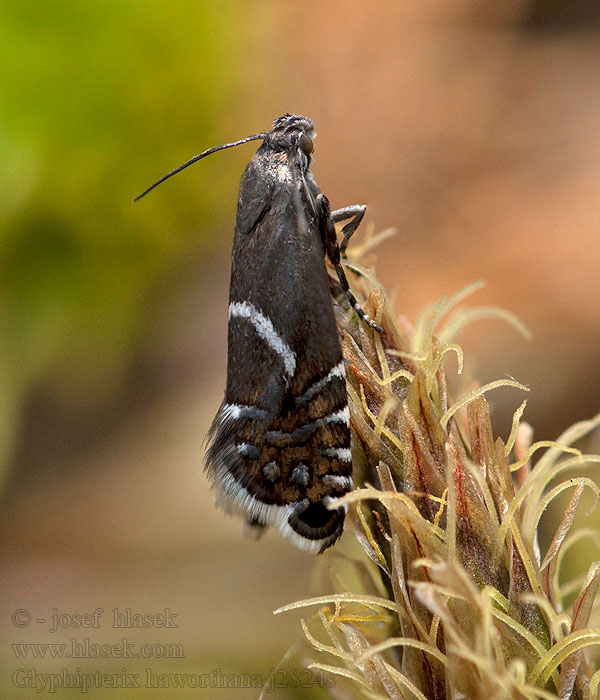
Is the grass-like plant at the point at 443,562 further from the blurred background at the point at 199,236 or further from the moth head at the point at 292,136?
the blurred background at the point at 199,236

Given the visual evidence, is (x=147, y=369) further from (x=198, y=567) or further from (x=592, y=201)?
(x=592, y=201)

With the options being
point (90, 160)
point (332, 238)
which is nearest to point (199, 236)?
point (90, 160)

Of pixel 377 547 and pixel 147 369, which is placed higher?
pixel 147 369

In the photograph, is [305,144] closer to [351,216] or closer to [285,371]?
[351,216]

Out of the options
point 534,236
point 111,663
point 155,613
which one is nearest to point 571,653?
point 111,663

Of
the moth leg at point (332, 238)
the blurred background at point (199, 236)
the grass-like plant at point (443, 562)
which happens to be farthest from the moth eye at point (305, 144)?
the blurred background at point (199, 236)
